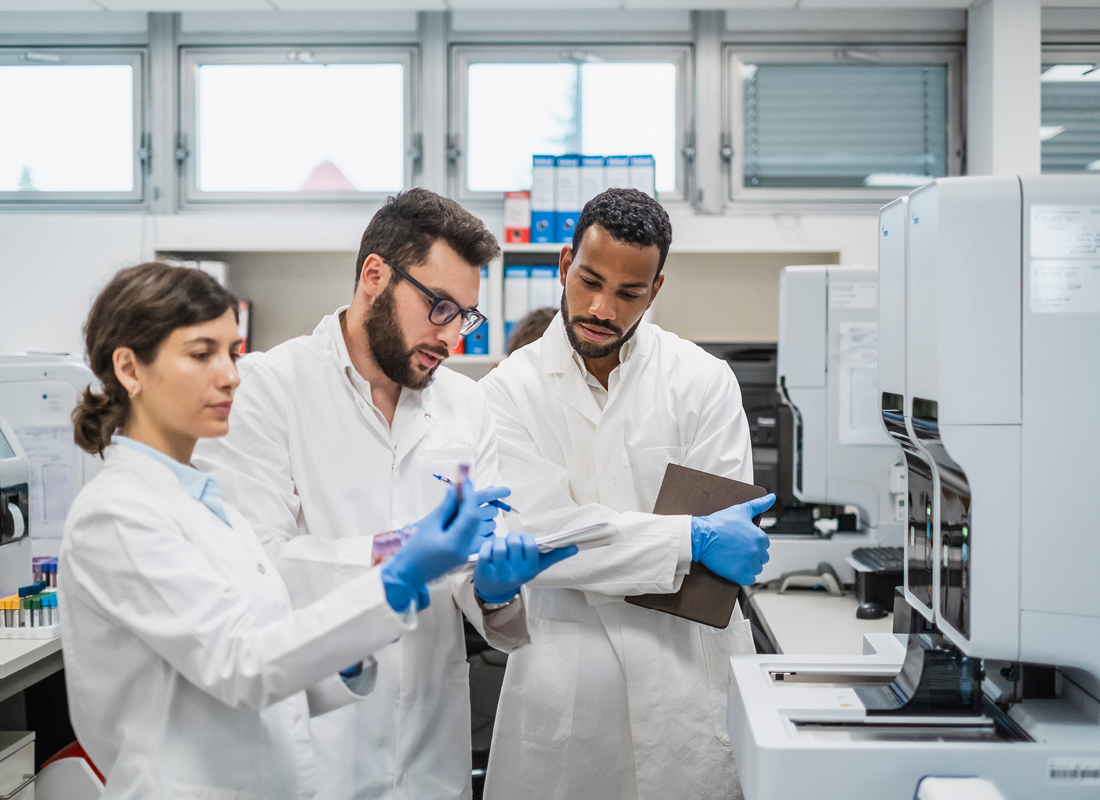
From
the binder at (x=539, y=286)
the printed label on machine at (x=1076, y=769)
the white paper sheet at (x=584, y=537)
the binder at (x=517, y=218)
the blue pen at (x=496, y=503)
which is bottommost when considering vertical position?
the printed label on machine at (x=1076, y=769)

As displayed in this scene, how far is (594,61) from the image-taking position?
3705mm

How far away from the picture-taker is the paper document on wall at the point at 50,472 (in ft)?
7.88

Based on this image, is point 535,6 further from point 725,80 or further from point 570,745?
point 570,745

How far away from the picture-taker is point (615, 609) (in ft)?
4.95

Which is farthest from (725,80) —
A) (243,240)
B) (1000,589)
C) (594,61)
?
(1000,589)

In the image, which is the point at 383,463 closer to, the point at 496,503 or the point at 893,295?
the point at 496,503

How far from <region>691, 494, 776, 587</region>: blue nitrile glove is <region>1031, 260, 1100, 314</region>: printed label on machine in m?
0.59

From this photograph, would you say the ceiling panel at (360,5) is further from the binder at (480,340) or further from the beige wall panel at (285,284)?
the binder at (480,340)

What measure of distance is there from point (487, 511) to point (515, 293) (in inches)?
83.0

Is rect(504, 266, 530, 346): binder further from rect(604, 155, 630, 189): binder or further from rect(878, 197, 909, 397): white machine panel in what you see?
rect(878, 197, 909, 397): white machine panel

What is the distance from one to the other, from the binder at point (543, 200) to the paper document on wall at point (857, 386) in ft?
4.83

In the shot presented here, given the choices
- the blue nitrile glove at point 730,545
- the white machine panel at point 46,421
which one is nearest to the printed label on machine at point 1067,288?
the blue nitrile glove at point 730,545

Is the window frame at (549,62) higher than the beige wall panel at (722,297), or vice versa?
the window frame at (549,62)

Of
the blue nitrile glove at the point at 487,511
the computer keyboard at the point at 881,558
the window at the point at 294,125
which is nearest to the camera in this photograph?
the blue nitrile glove at the point at 487,511
